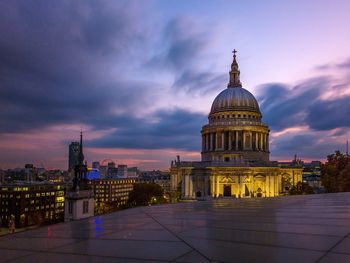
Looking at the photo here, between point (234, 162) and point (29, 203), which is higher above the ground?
point (234, 162)

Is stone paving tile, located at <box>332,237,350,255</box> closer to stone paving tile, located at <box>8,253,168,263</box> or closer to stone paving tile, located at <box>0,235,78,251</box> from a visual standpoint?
stone paving tile, located at <box>8,253,168,263</box>

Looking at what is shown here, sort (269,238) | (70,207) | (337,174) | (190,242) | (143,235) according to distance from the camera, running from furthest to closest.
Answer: (337,174)
(70,207)
(143,235)
(269,238)
(190,242)

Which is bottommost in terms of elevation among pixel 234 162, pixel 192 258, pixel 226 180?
pixel 226 180

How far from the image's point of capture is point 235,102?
372 ft

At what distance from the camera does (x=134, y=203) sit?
110750mm

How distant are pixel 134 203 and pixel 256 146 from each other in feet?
124

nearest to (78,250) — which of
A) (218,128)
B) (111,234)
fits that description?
(111,234)

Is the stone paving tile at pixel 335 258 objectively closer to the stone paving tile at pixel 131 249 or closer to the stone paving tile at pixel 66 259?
the stone paving tile at pixel 131 249

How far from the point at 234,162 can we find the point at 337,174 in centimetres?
2954

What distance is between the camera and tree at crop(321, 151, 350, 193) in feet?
200

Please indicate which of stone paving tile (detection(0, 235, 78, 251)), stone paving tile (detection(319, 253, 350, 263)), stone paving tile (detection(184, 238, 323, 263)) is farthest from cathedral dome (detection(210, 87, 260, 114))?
stone paving tile (detection(319, 253, 350, 263))

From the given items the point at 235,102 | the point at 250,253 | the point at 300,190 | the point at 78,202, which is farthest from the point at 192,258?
the point at 235,102

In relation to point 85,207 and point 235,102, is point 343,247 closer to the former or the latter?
point 85,207

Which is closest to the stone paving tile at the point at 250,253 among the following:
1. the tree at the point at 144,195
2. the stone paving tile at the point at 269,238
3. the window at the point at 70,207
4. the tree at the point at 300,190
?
the stone paving tile at the point at 269,238
